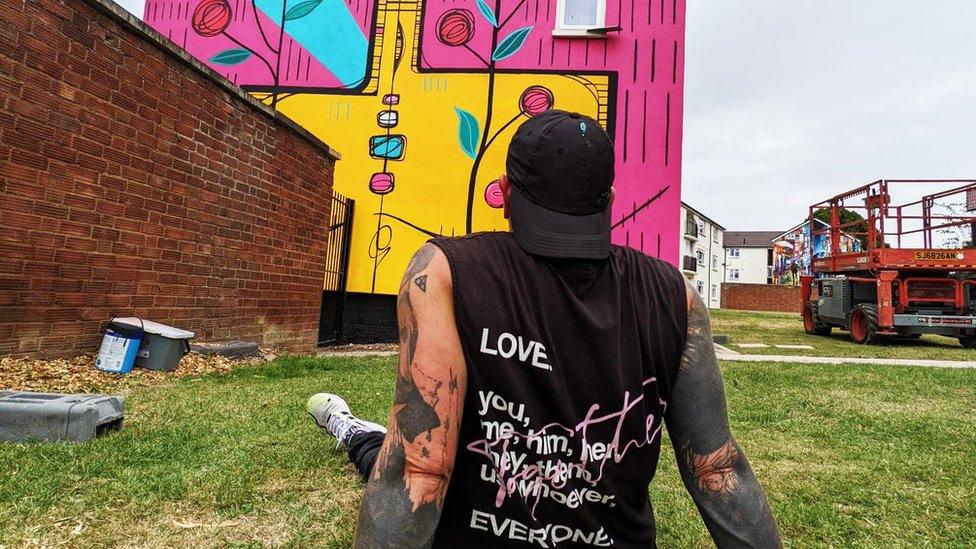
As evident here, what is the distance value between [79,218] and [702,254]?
50.4 metres

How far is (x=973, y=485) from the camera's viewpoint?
2.57 meters

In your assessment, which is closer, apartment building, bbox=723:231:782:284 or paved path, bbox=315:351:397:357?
paved path, bbox=315:351:397:357

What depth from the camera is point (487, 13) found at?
28.9 feet

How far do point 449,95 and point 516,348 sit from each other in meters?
8.37

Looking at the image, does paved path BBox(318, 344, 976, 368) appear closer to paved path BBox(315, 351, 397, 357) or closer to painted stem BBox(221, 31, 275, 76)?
paved path BBox(315, 351, 397, 357)

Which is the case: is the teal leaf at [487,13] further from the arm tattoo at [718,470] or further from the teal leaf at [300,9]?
the arm tattoo at [718,470]

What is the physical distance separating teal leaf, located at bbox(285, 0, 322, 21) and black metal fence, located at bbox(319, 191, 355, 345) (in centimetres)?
350

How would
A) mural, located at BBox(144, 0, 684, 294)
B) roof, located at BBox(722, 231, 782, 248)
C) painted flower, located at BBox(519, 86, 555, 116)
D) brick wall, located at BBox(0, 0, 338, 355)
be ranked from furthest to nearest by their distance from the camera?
roof, located at BBox(722, 231, 782, 248)
painted flower, located at BBox(519, 86, 555, 116)
mural, located at BBox(144, 0, 684, 294)
brick wall, located at BBox(0, 0, 338, 355)

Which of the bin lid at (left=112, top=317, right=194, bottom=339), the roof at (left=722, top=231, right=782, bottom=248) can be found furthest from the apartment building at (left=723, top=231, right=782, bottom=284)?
the bin lid at (left=112, top=317, right=194, bottom=339)

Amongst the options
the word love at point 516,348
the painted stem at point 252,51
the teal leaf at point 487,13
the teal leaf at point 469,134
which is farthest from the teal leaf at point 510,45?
the word love at point 516,348

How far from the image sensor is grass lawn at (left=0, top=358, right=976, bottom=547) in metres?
1.85

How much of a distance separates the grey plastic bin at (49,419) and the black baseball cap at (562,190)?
2.64m

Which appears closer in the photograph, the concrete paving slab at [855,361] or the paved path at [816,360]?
the paved path at [816,360]

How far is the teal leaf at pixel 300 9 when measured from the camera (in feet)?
29.9
